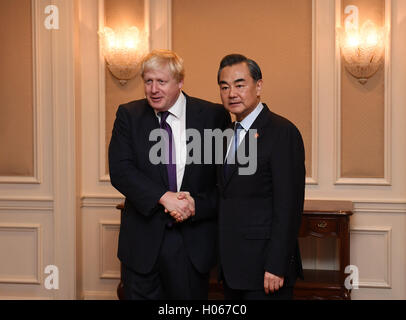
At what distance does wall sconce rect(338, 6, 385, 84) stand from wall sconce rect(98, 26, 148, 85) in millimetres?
1598

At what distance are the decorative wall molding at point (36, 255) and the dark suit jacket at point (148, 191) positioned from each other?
2.07 meters

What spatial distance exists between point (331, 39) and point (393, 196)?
4.34 ft

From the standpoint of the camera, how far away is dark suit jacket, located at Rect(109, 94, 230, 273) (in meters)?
2.36

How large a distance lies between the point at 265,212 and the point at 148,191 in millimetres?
538

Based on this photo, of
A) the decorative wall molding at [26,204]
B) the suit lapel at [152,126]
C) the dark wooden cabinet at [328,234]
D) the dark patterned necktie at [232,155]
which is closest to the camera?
the dark patterned necktie at [232,155]

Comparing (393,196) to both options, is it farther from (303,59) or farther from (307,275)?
(303,59)

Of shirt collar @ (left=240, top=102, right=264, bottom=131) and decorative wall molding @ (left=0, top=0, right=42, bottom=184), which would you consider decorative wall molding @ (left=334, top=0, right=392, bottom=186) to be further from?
decorative wall molding @ (left=0, top=0, right=42, bottom=184)

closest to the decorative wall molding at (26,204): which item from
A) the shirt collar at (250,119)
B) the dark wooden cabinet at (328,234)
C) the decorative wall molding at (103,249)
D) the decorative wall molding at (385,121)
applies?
the decorative wall molding at (103,249)

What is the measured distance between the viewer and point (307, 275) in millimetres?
3908

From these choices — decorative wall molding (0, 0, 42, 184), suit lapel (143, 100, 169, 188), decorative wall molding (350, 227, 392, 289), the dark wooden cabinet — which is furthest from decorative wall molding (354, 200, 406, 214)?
decorative wall molding (0, 0, 42, 184)

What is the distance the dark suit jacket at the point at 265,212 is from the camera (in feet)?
7.06

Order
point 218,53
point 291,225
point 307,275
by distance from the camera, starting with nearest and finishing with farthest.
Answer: point 291,225
point 307,275
point 218,53

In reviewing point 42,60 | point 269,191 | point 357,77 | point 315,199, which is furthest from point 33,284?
point 357,77

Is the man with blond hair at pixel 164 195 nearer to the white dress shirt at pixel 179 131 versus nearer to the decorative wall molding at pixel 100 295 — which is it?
the white dress shirt at pixel 179 131
